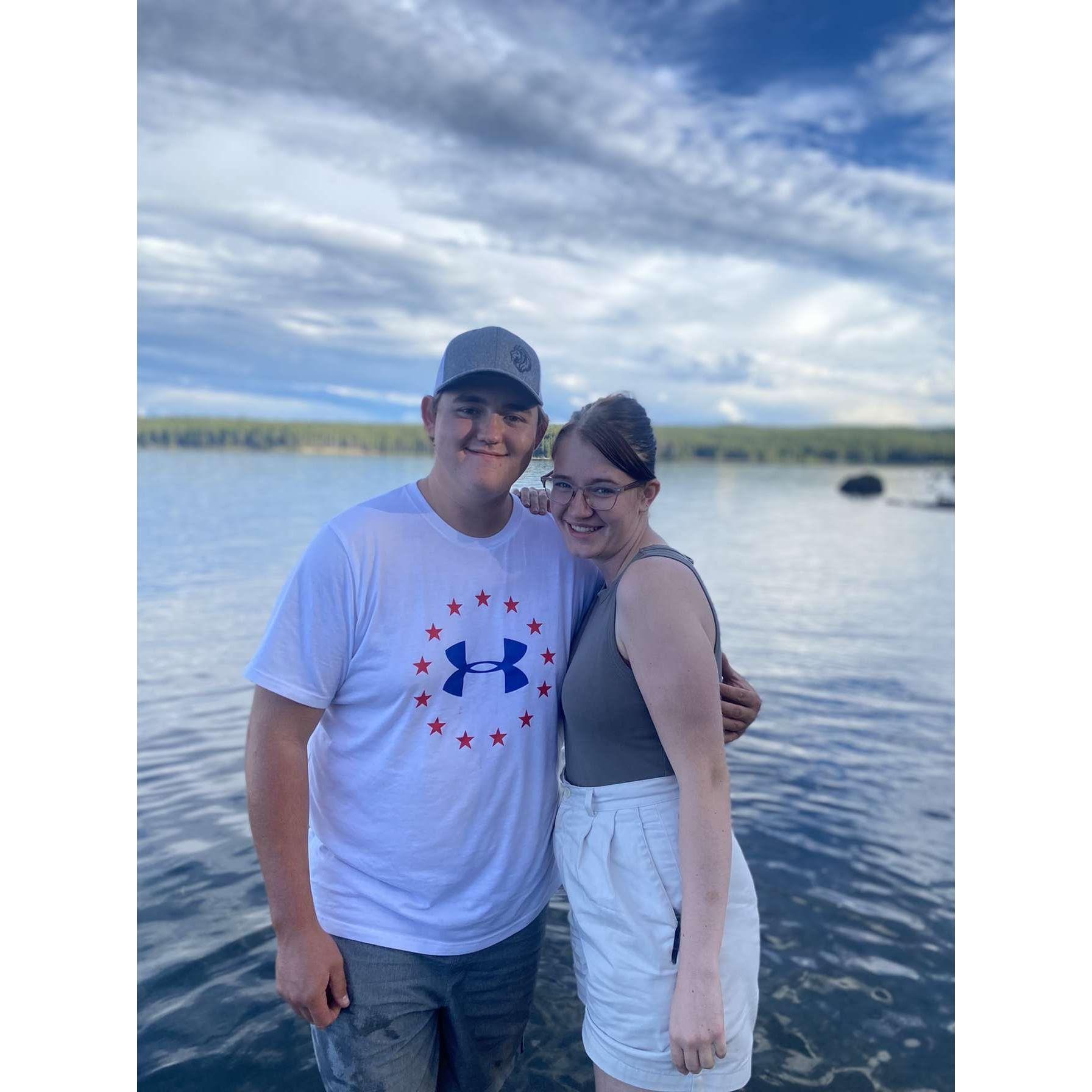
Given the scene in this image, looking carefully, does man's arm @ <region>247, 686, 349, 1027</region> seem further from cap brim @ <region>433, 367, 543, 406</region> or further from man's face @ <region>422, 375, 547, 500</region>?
cap brim @ <region>433, 367, 543, 406</region>

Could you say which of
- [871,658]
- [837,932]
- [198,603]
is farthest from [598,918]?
[198,603]

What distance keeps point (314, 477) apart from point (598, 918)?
3269 inches

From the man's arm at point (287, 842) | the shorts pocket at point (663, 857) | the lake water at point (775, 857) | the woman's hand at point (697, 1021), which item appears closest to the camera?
the woman's hand at point (697, 1021)

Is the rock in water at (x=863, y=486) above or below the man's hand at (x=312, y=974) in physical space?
above

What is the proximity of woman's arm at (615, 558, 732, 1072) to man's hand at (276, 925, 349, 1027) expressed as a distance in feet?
3.49

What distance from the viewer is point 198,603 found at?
18.4 m

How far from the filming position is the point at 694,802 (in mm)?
2516

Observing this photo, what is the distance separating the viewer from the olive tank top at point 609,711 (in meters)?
2.67

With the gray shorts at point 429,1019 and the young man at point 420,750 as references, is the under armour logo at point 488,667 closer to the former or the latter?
the young man at point 420,750

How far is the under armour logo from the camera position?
2.89 m

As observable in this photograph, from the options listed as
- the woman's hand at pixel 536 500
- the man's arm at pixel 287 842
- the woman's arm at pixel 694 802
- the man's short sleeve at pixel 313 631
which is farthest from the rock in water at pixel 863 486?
the man's arm at pixel 287 842

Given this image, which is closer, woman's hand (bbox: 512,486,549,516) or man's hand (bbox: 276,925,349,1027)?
man's hand (bbox: 276,925,349,1027)

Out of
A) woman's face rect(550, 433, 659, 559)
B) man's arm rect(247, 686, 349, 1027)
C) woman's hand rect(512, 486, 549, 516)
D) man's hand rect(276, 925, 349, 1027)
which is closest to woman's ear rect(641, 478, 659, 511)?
woman's face rect(550, 433, 659, 559)
